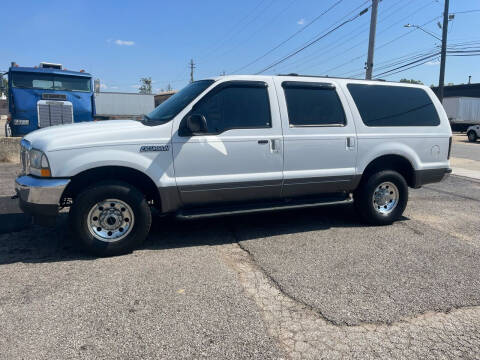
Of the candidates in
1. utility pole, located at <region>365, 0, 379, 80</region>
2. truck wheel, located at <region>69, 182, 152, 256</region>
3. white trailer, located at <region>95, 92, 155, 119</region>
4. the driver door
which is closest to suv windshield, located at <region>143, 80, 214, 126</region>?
the driver door

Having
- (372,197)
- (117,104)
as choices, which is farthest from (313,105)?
(117,104)

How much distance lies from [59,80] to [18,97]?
1357mm

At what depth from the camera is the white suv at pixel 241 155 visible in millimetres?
4188

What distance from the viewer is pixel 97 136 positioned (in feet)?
13.7

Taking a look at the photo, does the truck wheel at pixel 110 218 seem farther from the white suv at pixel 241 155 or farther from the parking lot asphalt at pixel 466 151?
the parking lot asphalt at pixel 466 151

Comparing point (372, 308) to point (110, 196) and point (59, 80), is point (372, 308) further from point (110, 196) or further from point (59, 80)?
point (59, 80)

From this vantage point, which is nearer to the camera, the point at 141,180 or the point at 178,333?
the point at 178,333

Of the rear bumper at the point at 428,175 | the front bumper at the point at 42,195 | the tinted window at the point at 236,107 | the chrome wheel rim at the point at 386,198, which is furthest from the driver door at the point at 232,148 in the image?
the rear bumper at the point at 428,175

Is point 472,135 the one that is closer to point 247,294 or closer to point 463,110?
point 463,110

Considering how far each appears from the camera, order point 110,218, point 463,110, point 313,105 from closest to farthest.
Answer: point 110,218
point 313,105
point 463,110

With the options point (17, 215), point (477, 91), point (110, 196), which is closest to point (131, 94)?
point (17, 215)

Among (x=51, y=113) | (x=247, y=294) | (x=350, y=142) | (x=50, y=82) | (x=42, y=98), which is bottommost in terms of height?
(x=247, y=294)

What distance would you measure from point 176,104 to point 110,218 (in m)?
1.62

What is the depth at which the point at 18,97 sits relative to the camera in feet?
38.4
